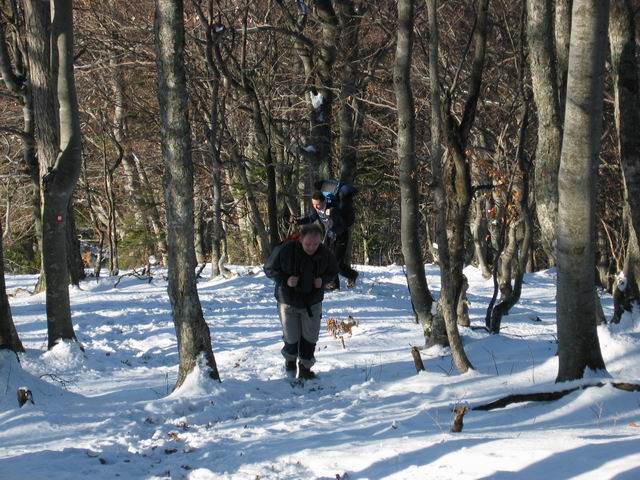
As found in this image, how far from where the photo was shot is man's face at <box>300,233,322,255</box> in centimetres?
779

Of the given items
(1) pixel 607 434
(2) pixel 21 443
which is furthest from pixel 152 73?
(1) pixel 607 434

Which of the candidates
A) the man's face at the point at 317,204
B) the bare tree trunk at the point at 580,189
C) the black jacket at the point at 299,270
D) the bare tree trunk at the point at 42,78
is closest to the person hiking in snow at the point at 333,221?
the man's face at the point at 317,204

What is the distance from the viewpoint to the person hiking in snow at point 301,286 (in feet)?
25.9

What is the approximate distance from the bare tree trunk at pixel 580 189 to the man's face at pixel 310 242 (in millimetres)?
2648

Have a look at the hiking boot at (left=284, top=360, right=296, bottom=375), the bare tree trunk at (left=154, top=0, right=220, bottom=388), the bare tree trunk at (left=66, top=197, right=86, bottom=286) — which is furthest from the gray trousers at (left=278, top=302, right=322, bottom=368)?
the bare tree trunk at (left=66, top=197, right=86, bottom=286)

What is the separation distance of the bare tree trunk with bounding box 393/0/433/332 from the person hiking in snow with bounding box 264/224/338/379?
1.35 meters

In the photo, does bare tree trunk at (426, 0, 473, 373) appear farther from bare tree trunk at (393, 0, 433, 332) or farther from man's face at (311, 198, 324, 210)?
man's face at (311, 198, 324, 210)

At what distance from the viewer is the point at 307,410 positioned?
682 cm

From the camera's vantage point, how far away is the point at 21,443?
5.68 metres

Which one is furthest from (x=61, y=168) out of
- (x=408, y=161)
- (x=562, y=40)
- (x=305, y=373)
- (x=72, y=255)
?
(x=72, y=255)

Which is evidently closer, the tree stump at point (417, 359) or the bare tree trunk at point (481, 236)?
the tree stump at point (417, 359)

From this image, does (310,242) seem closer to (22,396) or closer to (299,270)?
(299,270)

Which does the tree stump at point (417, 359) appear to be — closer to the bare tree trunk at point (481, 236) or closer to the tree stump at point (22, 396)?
the tree stump at point (22, 396)

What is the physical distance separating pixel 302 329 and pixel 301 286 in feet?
1.67
